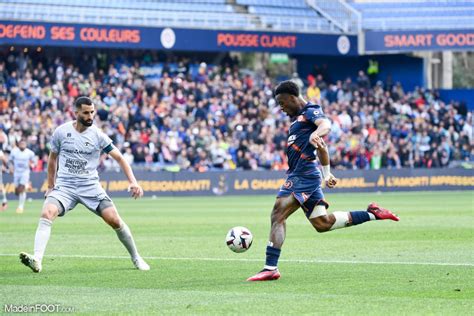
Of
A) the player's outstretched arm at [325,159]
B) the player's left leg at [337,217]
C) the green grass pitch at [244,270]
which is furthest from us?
the player's left leg at [337,217]

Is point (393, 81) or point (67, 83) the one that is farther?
point (393, 81)

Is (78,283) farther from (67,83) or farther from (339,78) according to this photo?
(339,78)

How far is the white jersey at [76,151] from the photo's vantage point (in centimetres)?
1409

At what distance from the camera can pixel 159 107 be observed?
4344 centimetres

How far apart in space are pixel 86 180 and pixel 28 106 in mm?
26681

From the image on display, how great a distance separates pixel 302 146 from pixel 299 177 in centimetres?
36

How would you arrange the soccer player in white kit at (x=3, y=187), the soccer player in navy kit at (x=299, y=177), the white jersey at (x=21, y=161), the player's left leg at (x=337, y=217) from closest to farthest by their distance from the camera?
the soccer player in navy kit at (x=299, y=177) → the player's left leg at (x=337, y=217) → the soccer player in white kit at (x=3, y=187) → the white jersey at (x=21, y=161)

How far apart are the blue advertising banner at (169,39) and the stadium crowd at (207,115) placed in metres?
1.00

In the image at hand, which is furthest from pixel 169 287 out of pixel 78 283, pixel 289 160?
pixel 289 160

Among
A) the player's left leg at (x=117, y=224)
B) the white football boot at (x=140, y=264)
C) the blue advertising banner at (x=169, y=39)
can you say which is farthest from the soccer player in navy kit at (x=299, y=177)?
the blue advertising banner at (x=169, y=39)

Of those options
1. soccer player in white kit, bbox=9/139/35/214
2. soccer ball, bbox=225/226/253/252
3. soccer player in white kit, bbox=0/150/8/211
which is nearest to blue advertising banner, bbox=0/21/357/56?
soccer player in white kit, bbox=0/150/8/211

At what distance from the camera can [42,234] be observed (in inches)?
536

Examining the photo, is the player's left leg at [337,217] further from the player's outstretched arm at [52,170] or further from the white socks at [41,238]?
the player's outstretched arm at [52,170]

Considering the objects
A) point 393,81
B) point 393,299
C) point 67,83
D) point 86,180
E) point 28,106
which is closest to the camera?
point 393,299
